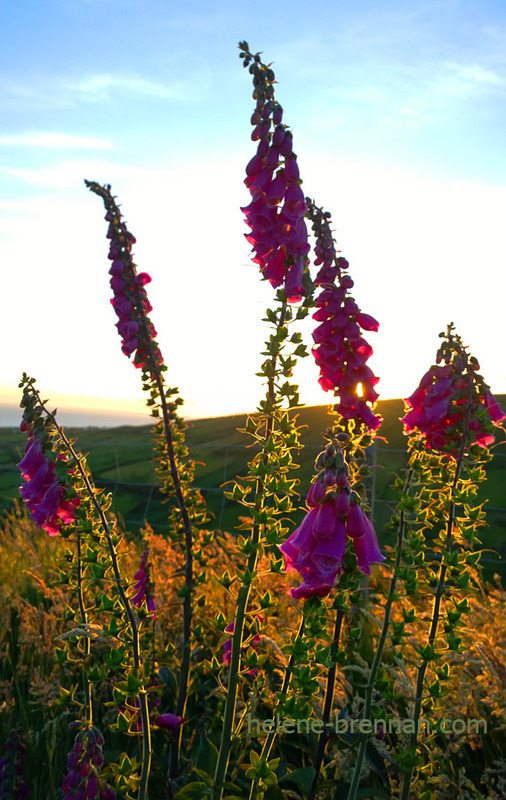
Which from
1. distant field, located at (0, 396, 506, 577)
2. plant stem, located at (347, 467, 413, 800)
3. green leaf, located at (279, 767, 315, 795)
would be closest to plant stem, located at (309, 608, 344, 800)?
green leaf, located at (279, 767, 315, 795)

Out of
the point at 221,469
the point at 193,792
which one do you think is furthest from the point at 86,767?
the point at 221,469

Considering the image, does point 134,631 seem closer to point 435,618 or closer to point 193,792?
point 193,792

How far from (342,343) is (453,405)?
22.6 inches

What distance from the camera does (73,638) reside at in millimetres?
2363

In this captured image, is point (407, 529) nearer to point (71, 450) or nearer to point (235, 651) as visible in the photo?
point (235, 651)

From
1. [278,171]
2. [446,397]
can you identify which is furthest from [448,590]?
[278,171]

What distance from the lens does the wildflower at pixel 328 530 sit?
1.69 meters

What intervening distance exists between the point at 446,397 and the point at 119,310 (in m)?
1.98

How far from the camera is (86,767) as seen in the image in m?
2.32

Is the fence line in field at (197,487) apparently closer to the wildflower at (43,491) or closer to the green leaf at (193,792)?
the wildflower at (43,491)

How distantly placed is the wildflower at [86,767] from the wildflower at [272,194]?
1891mm

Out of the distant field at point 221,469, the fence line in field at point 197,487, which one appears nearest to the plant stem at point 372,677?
the distant field at point 221,469

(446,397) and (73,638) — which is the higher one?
(446,397)

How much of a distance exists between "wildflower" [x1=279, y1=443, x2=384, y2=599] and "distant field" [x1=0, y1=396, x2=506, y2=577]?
4.71 meters
